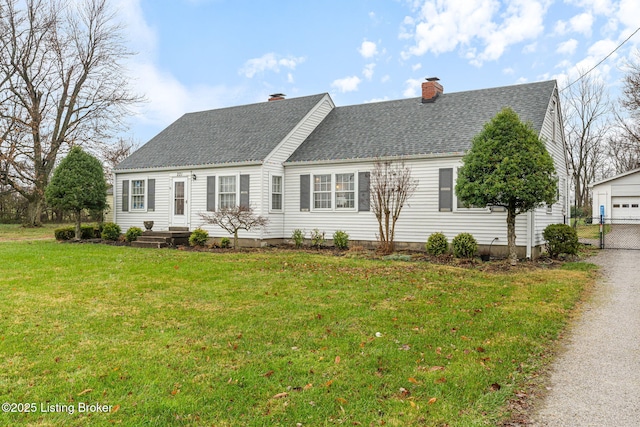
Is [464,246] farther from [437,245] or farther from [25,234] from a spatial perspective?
[25,234]

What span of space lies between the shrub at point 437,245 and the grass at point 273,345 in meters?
3.52

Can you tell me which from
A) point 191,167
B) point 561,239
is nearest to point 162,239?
point 191,167

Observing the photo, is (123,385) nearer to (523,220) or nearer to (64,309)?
(64,309)

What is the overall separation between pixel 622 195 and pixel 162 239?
28.8 m

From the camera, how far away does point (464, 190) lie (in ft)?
35.7

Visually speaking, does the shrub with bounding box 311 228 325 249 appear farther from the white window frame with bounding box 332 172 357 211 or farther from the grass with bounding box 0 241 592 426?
the grass with bounding box 0 241 592 426

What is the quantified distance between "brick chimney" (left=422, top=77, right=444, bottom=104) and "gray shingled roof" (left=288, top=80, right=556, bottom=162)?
235 mm

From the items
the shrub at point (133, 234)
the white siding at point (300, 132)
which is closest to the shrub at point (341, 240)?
the white siding at point (300, 132)

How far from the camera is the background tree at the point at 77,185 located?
1675 centimetres

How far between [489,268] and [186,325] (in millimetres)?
7728

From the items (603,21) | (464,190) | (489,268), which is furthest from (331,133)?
(603,21)

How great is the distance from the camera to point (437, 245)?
494 inches

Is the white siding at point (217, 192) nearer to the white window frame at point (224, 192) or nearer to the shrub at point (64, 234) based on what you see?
the white window frame at point (224, 192)

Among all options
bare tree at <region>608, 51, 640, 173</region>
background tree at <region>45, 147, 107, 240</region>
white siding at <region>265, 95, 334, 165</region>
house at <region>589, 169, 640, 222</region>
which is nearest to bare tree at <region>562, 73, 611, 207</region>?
bare tree at <region>608, 51, 640, 173</region>
